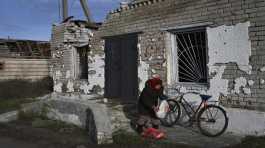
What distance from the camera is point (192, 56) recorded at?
414 inches

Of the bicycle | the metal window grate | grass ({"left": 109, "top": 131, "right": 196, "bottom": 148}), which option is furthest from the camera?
the metal window grate

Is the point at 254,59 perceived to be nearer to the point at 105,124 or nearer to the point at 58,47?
the point at 105,124

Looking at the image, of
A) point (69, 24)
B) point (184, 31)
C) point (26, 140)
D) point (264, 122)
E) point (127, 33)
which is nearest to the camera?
point (264, 122)

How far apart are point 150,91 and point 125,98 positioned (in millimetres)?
3591

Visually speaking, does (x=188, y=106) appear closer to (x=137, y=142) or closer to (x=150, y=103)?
(x=150, y=103)

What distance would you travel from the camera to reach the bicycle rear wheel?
32.8ft

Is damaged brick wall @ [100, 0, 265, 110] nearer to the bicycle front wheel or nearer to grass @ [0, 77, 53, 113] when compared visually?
the bicycle front wheel

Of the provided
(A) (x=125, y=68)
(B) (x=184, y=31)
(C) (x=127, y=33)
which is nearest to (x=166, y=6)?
(B) (x=184, y=31)

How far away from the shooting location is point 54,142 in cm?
893

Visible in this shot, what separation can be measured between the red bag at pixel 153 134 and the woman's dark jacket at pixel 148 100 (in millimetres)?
425

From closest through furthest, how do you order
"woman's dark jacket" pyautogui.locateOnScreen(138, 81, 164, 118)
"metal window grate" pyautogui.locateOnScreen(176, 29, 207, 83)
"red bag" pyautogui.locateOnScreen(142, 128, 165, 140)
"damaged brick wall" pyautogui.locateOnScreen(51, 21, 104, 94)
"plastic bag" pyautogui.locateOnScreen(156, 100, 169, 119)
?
"red bag" pyautogui.locateOnScreen(142, 128, 165, 140) < "woman's dark jacket" pyautogui.locateOnScreen(138, 81, 164, 118) < "plastic bag" pyautogui.locateOnScreen(156, 100, 169, 119) < "metal window grate" pyautogui.locateOnScreen(176, 29, 207, 83) < "damaged brick wall" pyautogui.locateOnScreen(51, 21, 104, 94)

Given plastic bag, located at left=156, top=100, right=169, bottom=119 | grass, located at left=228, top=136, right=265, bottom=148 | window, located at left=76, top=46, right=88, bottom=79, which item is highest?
window, located at left=76, top=46, right=88, bottom=79

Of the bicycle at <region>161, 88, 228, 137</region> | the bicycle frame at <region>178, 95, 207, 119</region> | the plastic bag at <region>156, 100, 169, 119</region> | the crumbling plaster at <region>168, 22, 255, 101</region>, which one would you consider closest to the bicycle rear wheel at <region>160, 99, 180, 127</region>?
the bicycle frame at <region>178, 95, 207, 119</region>

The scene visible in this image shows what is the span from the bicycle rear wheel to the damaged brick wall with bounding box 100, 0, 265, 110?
583mm
